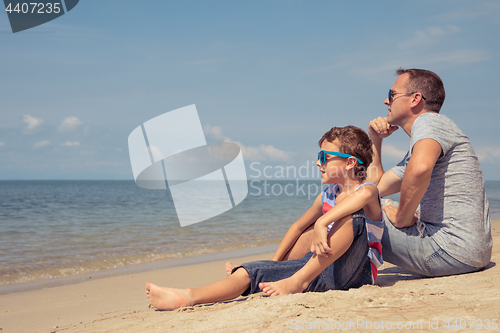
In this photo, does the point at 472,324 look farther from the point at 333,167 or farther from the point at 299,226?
the point at 299,226

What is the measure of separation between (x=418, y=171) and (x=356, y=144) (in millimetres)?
399

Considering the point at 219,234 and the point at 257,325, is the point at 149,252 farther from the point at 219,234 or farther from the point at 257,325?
the point at 257,325

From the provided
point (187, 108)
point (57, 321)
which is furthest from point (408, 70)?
point (57, 321)

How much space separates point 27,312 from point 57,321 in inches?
22.7

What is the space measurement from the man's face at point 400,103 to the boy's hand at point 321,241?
3.92 ft

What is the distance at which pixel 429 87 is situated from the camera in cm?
250

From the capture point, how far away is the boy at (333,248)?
1.97 meters

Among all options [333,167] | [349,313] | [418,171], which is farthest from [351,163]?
[349,313]

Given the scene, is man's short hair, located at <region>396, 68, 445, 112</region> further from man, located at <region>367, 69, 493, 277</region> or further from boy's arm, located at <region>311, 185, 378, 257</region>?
boy's arm, located at <region>311, 185, 378, 257</region>

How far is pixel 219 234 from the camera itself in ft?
25.8

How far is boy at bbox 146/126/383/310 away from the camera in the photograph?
1.97 m

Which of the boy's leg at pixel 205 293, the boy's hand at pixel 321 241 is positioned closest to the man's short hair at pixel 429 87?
the boy's hand at pixel 321 241

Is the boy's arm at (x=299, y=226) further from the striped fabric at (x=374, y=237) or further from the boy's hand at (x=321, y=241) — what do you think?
the boy's hand at (x=321, y=241)

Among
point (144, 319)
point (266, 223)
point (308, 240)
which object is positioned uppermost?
point (308, 240)
